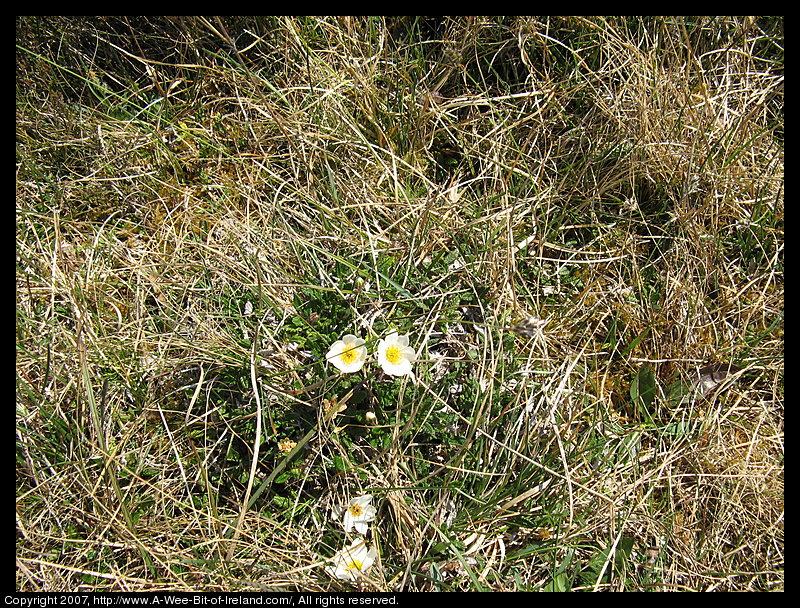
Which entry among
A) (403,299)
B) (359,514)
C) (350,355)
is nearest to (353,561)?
(359,514)

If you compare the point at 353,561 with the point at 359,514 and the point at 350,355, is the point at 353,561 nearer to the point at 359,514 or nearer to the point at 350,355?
the point at 359,514

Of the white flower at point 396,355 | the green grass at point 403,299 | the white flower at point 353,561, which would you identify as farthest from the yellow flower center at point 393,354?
the white flower at point 353,561

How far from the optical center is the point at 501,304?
210 centimetres

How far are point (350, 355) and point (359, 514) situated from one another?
0.53 metres

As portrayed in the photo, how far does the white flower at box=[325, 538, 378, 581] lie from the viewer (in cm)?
172

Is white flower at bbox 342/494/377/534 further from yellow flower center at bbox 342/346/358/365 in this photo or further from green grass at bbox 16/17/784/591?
yellow flower center at bbox 342/346/358/365

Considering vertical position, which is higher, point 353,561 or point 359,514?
point 359,514

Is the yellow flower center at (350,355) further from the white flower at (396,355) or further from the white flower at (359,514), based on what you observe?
the white flower at (359,514)

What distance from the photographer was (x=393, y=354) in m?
1.81

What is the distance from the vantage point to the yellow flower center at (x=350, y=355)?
5.82 ft

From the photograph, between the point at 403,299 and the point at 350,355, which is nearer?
the point at 350,355

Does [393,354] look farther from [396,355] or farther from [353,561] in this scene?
[353,561]

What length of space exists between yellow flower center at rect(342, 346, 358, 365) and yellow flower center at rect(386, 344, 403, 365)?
11 centimetres

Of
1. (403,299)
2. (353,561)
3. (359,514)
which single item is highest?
(403,299)
